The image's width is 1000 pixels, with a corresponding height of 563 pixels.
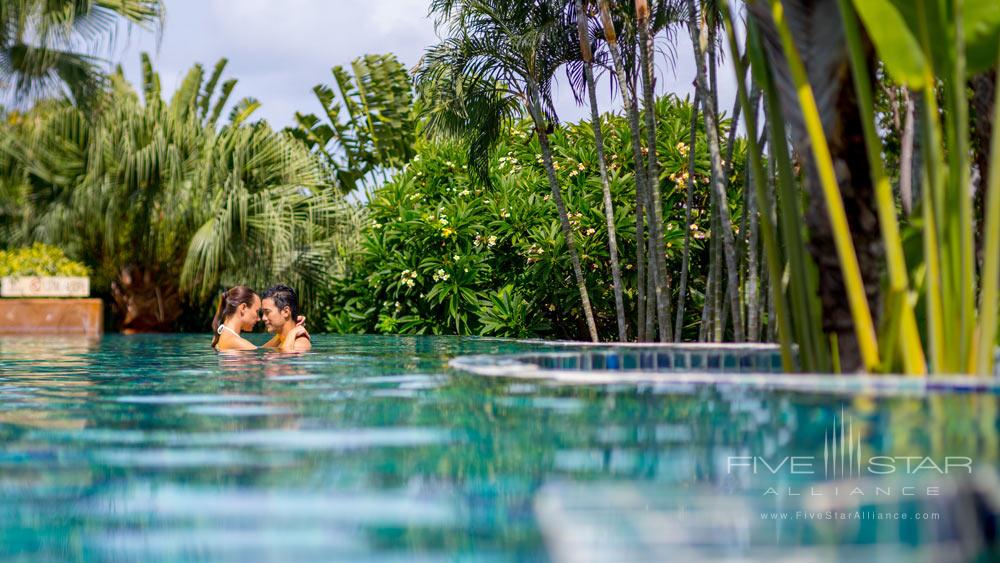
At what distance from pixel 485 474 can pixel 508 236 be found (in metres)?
11.5

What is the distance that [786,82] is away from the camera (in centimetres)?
424

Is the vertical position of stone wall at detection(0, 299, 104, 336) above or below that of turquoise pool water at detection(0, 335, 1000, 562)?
above

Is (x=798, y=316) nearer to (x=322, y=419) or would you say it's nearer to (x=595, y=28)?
(x=322, y=419)

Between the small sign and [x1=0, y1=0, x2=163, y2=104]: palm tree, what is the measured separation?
2.87 metres

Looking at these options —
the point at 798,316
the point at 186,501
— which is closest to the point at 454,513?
the point at 186,501

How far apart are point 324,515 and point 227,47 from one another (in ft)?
72.5

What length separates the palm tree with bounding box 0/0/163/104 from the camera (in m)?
14.5

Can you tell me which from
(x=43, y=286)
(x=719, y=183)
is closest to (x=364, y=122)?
(x=43, y=286)

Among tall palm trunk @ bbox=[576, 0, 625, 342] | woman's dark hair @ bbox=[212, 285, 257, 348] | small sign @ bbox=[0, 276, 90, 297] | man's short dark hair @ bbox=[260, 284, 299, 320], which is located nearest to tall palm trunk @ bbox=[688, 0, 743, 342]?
tall palm trunk @ bbox=[576, 0, 625, 342]

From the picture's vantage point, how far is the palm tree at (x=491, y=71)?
1120 cm

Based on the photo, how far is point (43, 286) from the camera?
15500 millimetres
